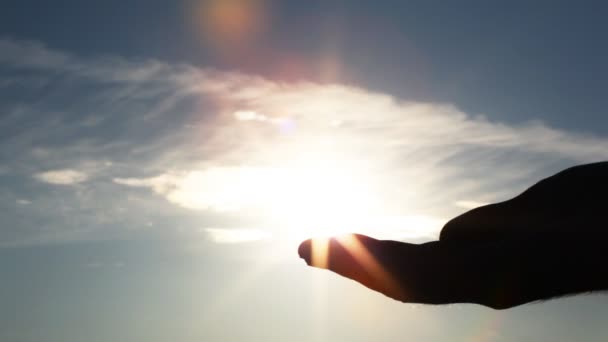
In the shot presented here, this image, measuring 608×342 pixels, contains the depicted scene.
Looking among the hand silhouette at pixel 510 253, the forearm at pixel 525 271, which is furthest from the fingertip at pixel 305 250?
the forearm at pixel 525 271

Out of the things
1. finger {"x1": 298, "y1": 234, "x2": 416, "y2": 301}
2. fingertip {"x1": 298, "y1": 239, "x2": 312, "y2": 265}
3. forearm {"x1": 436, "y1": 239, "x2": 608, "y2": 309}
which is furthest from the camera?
fingertip {"x1": 298, "y1": 239, "x2": 312, "y2": 265}

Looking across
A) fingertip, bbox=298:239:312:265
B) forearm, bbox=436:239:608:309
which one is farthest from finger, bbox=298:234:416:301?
forearm, bbox=436:239:608:309

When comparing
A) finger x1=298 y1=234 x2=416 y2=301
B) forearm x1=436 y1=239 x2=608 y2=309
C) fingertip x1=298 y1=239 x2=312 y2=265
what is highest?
fingertip x1=298 y1=239 x2=312 y2=265

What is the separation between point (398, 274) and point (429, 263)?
0.23m

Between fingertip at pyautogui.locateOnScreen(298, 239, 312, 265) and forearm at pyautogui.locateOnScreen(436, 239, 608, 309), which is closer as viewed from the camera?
forearm at pyautogui.locateOnScreen(436, 239, 608, 309)

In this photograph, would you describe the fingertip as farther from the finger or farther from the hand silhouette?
the hand silhouette

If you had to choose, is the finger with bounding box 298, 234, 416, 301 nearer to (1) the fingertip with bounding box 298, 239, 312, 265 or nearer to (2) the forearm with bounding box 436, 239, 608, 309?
(1) the fingertip with bounding box 298, 239, 312, 265

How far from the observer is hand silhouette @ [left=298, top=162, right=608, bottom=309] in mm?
3912

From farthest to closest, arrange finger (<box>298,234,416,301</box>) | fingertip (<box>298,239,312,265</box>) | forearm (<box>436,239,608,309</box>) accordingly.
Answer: fingertip (<box>298,239,312,265</box>), finger (<box>298,234,416,301</box>), forearm (<box>436,239,608,309</box>)

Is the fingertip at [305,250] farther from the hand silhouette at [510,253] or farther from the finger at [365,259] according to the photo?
the hand silhouette at [510,253]

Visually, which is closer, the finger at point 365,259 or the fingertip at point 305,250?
the finger at point 365,259

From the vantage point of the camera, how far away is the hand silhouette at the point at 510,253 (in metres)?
3.91

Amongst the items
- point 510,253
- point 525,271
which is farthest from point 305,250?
point 525,271

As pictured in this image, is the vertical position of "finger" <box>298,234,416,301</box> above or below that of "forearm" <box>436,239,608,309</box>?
above
